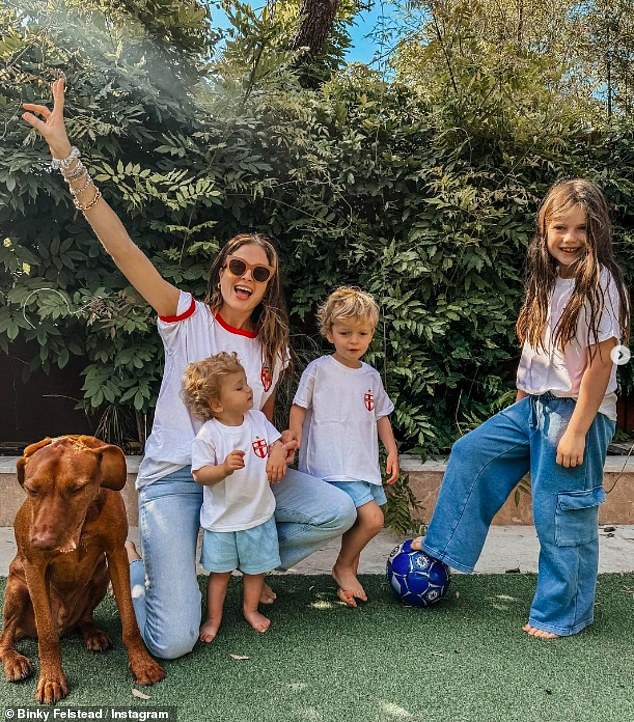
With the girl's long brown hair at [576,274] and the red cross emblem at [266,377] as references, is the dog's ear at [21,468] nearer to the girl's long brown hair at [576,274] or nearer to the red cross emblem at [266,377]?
the red cross emblem at [266,377]

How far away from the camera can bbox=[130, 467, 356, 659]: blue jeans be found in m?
2.57

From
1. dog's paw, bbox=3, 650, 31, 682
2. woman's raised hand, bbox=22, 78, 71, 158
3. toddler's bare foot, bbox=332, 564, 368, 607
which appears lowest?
dog's paw, bbox=3, 650, 31, 682

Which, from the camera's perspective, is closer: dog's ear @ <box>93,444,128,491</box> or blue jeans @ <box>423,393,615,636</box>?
dog's ear @ <box>93,444,128,491</box>

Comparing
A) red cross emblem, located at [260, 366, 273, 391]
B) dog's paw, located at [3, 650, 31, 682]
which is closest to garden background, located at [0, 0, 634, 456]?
red cross emblem, located at [260, 366, 273, 391]

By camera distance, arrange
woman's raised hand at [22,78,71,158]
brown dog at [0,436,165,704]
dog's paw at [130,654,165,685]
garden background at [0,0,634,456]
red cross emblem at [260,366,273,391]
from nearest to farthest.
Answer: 1. brown dog at [0,436,165,704]
2. dog's paw at [130,654,165,685]
3. woman's raised hand at [22,78,71,158]
4. red cross emblem at [260,366,273,391]
5. garden background at [0,0,634,456]

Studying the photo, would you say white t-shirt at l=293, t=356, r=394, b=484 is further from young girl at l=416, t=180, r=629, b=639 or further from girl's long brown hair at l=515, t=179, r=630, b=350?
girl's long brown hair at l=515, t=179, r=630, b=350

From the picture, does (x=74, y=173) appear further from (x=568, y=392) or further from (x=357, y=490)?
(x=568, y=392)

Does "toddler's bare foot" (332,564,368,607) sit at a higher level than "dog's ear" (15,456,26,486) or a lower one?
lower

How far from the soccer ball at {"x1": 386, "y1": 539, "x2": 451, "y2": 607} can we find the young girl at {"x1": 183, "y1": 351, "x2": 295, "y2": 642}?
0.61 meters

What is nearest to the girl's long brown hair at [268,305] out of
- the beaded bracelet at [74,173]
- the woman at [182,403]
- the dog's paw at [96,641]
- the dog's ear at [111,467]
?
the woman at [182,403]

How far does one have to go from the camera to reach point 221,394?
2752mm

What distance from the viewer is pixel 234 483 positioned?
9.06 ft

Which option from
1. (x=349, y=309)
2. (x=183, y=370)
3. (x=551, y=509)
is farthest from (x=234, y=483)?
(x=551, y=509)

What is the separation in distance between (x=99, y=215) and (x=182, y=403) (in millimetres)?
875
